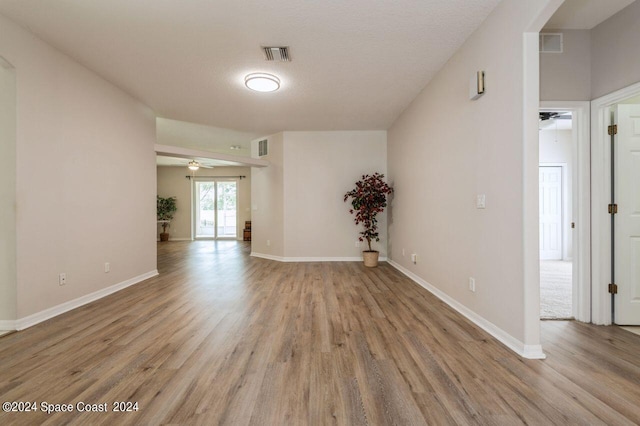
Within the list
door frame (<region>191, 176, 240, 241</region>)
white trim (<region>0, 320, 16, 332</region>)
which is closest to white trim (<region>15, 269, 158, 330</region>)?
white trim (<region>0, 320, 16, 332</region>)

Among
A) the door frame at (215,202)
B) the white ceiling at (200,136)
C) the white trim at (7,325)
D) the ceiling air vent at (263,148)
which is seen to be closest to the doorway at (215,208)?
the door frame at (215,202)

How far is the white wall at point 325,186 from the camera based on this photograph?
5.95 meters

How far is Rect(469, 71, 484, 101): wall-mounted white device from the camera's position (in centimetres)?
246

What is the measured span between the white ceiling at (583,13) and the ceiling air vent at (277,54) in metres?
2.53

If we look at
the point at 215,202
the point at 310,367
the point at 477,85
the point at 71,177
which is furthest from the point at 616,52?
the point at 215,202

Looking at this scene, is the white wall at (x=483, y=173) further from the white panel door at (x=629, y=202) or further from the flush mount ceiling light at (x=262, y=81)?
the flush mount ceiling light at (x=262, y=81)

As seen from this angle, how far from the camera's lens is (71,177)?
3088 mm

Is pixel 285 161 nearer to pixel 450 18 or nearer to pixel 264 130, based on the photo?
pixel 264 130

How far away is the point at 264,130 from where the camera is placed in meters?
5.97

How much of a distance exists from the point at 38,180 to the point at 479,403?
412cm

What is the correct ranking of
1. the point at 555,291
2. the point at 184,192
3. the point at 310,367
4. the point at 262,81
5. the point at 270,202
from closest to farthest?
1. the point at 310,367
2. the point at 262,81
3. the point at 555,291
4. the point at 270,202
5. the point at 184,192

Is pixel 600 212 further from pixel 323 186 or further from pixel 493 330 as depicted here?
pixel 323 186

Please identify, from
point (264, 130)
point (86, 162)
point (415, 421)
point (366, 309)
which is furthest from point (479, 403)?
point (264, 130)

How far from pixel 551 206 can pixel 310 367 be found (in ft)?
22.6
